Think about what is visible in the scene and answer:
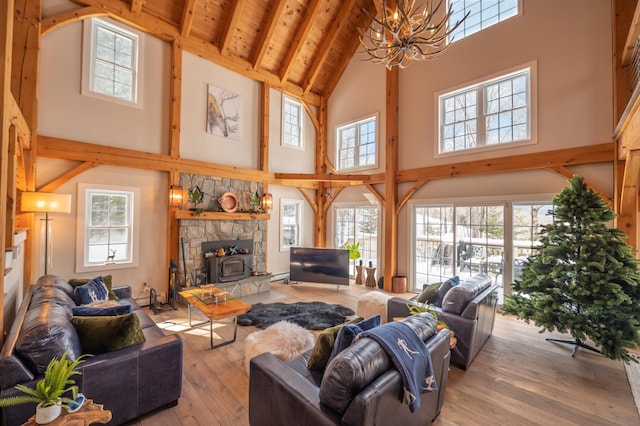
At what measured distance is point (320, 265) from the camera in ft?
22.1

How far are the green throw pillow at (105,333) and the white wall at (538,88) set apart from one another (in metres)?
5.53

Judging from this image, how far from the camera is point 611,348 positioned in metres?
3.17

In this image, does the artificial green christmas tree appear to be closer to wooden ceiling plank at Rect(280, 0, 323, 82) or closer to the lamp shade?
wooden ceiling plank at Rect(280, 0, 323, 82)

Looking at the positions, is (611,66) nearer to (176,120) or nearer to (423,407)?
(423,407)

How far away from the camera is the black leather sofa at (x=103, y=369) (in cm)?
179

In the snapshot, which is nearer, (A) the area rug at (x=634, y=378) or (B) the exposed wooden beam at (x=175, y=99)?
(A) the area rug at (x=634, y=378)

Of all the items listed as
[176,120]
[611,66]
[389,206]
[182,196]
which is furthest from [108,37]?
[611,66]

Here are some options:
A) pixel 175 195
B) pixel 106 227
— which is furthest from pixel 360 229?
pixel 106 227

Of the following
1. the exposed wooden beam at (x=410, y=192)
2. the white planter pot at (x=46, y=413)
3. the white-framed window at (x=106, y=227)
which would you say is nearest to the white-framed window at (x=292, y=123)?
the exposed wooden beam at (x=410, y=192)

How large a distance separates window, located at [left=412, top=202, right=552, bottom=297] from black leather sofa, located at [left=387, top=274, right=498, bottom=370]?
67.6 inches

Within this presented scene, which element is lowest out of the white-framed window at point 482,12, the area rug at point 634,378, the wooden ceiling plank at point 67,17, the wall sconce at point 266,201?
the area rug at point 634,378

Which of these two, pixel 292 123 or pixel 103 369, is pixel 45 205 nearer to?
pixel 103 369

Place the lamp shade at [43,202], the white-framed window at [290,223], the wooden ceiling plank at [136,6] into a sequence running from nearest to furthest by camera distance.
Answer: the lamp shade at [43,202] → the wooden ceiling plank at [136,6] → the white-framed window at [290,223]

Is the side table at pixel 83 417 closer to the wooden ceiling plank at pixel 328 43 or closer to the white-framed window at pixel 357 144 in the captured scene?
the white-framed window at pixel 357 144
